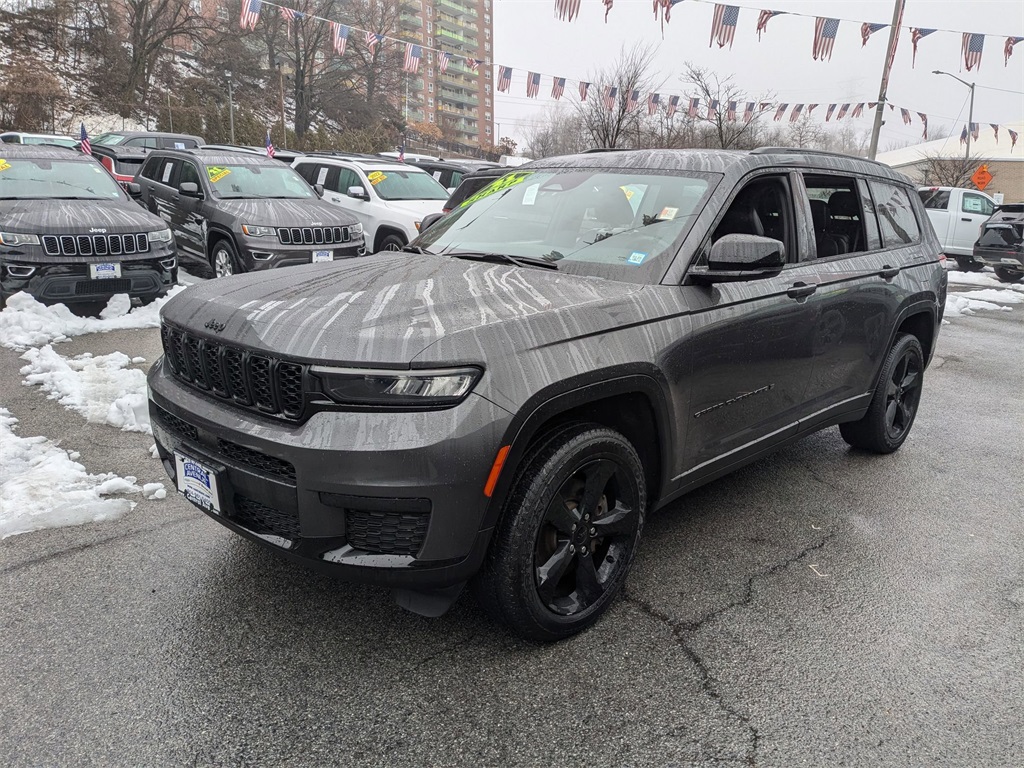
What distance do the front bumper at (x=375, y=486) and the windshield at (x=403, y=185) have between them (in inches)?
369

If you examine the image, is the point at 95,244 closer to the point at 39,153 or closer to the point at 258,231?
the point at 258,231

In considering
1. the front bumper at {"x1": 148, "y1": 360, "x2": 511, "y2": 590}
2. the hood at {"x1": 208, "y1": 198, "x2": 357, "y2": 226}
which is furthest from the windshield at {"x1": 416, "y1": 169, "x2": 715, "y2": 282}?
the hood at {"x1": 208, "y1": 198, "x2": 357, "y2": 226}

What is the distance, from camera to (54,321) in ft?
23.0

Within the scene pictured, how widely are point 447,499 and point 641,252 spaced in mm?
1453

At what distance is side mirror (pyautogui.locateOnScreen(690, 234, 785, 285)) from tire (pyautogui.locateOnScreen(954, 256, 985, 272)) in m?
18.2

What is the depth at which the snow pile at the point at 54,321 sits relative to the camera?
6.60 meters

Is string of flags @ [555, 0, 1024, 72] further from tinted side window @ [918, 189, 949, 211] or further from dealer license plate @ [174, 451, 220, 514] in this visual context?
dealer license plate @ [174, 451, 220, 514]

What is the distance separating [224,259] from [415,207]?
2965mm

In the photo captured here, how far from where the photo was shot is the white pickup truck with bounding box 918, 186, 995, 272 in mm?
17875

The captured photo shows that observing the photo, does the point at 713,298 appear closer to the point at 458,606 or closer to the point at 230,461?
the point at 458,606

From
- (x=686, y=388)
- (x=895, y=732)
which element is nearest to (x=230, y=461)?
(x=686, y=388)

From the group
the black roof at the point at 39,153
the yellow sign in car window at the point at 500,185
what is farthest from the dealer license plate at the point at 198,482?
the black roof at the point at 39,153

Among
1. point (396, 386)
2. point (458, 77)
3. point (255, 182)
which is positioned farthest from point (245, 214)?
point (458, 77)

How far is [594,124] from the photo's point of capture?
63.3ft
